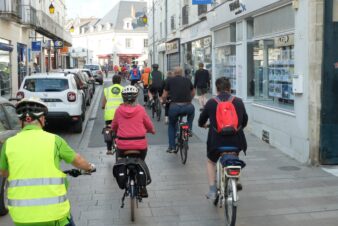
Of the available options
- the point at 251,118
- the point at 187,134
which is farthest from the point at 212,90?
the point at 187,134

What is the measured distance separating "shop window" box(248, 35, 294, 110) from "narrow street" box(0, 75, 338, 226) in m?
1.27

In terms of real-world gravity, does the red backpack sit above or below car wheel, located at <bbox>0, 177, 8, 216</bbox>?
above

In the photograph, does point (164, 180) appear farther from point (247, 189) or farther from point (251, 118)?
point (251, 118)

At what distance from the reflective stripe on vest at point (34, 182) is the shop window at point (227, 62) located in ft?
40.3

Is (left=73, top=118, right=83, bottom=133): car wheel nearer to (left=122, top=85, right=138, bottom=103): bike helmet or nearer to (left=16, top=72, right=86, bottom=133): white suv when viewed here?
(left=16, top=72, right=86, bottom=133): white suv

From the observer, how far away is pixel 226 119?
19.7 ft

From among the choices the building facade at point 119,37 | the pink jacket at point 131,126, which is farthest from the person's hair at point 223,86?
the building facade at point 119,37

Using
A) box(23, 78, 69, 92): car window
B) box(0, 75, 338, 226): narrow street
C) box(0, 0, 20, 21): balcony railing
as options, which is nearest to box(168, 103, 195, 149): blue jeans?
box(0, 75, 338, 226): narrow street

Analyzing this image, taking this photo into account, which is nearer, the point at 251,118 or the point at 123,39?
the point at 251,118

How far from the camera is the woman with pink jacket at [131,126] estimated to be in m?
6.28

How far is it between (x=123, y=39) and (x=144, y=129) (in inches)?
3448

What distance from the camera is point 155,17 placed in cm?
4134

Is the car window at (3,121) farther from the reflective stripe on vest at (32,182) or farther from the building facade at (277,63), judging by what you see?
the building facade at (277,63)

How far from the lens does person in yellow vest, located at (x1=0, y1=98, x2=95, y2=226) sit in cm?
331
